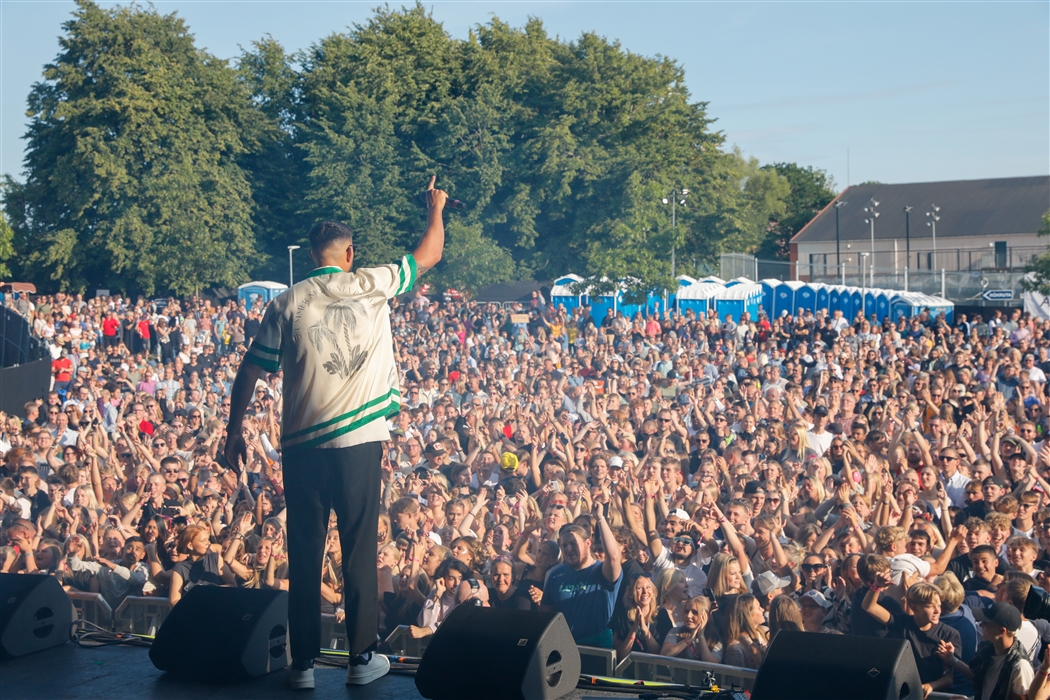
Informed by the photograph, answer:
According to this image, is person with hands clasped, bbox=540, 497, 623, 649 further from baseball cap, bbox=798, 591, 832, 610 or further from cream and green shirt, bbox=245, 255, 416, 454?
cream and green shirt, bbox=245, 255, 416, 454

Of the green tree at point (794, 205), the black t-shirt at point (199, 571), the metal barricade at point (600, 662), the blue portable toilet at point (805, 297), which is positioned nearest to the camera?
the metal barricade at point (600, 662)

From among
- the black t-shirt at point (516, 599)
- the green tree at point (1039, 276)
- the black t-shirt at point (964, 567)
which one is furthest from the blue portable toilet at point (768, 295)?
the black t-shirt at point (516, 599)

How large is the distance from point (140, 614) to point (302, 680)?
1.52 meters

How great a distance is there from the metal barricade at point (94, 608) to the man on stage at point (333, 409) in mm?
1613

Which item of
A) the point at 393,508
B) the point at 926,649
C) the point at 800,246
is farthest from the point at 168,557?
the point at 800,246

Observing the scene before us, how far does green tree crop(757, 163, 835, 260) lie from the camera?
57469mm

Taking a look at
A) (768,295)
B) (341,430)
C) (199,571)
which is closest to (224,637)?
(341,430)

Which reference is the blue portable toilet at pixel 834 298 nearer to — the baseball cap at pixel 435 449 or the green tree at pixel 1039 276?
the green tree at pixel 1039 276

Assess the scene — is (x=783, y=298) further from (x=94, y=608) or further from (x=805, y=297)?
(x=94, y=608)

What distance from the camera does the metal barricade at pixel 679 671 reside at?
10.2 ft

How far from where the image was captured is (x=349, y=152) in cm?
2039

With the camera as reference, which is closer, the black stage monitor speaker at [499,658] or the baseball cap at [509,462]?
the black stage monitor speaker at [499,658]

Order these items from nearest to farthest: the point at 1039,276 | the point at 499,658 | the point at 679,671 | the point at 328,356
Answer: the point at 499,658 < the point at 328,356 < the point at 679,671 < the point at 1039,276

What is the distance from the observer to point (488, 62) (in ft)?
78.4
